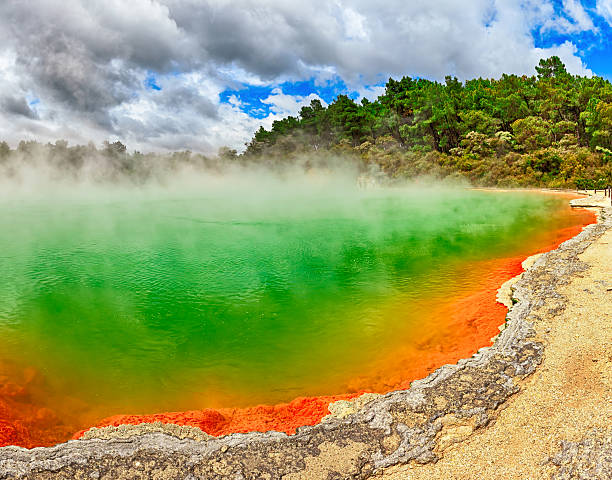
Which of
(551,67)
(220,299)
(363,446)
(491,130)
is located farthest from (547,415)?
(551,67)

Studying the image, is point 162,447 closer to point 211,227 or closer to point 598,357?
point 598,357

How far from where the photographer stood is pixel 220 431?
18.0ft

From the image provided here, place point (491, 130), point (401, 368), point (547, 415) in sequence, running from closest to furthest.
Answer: point (547, 415), point (401, 368), point (491, 130)

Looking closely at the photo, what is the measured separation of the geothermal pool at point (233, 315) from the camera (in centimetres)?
693

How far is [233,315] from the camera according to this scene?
33.4 feet

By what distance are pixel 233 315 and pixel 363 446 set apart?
6335mm

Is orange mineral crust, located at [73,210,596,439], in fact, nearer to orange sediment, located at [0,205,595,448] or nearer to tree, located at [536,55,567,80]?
orange sediment, located at [0,205,595,448]

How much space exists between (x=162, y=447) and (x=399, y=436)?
109 inches

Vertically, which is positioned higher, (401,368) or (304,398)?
(401,368)

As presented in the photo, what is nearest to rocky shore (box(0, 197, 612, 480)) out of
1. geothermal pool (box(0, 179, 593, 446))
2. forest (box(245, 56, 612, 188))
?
geothermal pool (box(0, 179, 593, 446))

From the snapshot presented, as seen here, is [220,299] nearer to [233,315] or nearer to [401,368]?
[233,315]

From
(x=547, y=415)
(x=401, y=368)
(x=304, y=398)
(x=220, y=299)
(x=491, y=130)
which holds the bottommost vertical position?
(x=304, y=398)

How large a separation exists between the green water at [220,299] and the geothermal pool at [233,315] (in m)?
0.05

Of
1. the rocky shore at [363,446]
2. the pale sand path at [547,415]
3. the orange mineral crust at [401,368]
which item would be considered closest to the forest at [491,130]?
the orange mineral crust at [401,368]
